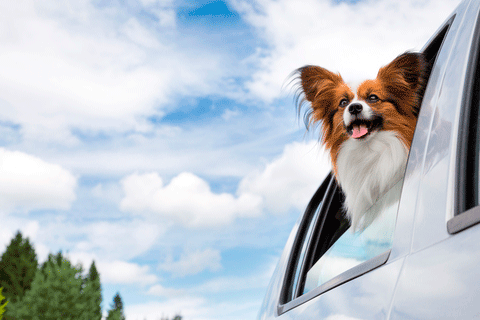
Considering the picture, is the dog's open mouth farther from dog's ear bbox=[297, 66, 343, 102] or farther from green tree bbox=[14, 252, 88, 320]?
green tree bbox=[14, 252, 88, 320]

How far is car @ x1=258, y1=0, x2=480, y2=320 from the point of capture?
0.91m

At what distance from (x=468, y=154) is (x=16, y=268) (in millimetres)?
64227

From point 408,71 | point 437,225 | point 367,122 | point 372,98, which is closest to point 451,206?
point 437,225

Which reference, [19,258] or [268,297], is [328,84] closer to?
[268,297]

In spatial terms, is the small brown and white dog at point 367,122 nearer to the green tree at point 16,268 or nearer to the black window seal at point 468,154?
the black window seal at point 468,154

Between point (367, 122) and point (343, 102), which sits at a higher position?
point (343, 102)

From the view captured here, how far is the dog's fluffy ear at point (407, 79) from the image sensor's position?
2299mm

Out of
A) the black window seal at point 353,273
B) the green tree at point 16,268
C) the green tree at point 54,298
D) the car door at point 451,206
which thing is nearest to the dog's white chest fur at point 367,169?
the black window seal at point 353,273

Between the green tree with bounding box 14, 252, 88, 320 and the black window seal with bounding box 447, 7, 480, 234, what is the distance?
51529mm

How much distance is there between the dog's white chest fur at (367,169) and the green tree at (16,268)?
62.0 metres

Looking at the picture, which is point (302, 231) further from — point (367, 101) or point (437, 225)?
point (437, 225)

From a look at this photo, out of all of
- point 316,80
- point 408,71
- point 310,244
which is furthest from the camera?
point 316,80

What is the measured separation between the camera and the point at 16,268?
57031mm

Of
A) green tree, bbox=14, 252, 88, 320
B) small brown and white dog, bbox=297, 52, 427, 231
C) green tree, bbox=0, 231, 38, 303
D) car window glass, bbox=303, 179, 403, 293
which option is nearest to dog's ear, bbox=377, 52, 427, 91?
small brown and white dog, bbox=297, 52, 427, 231
